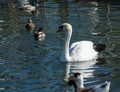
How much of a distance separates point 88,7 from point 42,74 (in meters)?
18.0

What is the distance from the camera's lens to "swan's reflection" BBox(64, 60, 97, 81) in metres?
19.9

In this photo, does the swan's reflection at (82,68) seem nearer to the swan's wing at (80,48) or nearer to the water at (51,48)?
the water at (51,48)

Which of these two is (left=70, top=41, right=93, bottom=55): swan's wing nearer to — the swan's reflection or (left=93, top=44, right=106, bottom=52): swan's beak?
(left=93, top=44, right=106, bottom=52): swan's beak

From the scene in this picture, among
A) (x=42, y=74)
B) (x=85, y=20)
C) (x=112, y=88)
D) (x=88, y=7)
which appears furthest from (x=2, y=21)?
(x=112, y=88)

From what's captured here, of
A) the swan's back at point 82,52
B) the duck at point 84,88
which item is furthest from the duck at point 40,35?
the duck at point 84,88

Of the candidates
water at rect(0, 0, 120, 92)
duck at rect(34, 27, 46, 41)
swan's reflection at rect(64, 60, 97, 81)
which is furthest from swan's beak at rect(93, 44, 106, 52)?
duck at rect(34, 27, 46, 41)

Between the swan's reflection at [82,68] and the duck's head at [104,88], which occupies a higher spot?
the duck's head at [104,88]

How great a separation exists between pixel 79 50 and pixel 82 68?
1902 mm

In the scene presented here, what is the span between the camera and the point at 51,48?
2381 cm

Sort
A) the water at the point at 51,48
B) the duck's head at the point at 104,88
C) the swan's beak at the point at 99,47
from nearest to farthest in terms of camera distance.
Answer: the duck's head at the point at 104,88 < the water at the point at 51,48 < the swan's beak at the point at 99,47

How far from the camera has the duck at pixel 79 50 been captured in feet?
73.0

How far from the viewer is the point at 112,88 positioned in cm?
1789

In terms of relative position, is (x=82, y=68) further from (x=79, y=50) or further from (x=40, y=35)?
(x=40, y=35)

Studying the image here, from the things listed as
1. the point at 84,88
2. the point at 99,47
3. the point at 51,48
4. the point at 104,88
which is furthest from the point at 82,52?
the point at 104,88
